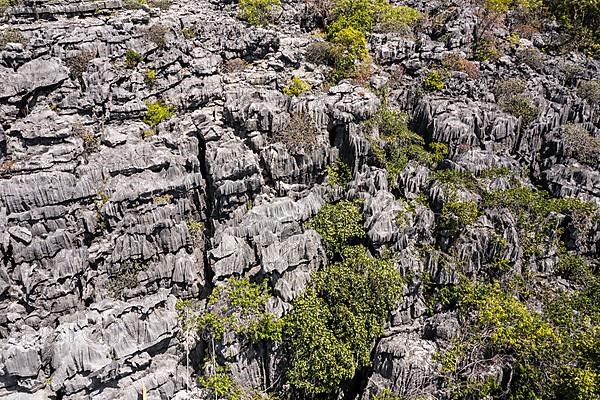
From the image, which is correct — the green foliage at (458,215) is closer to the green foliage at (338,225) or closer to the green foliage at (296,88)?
the green foliage at (338,225)

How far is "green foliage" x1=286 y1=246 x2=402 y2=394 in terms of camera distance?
19203 millimetres

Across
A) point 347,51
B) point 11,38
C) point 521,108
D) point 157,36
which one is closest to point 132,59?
point 157,36

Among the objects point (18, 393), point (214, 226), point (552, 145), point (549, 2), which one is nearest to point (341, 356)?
point (214, 226)

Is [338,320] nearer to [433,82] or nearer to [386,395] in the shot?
[386,395]

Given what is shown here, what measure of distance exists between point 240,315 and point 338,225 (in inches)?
261

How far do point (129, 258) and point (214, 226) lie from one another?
4.56 metres

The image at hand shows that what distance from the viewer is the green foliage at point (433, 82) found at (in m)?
29.9

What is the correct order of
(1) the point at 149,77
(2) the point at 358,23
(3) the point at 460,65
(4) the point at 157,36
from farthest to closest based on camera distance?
(2) the point at 358,23 < (3) the point at 460,65 < (4) the point at 157,36 < (1) the point at 149,77

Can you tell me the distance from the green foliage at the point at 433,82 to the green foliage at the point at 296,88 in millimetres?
8449

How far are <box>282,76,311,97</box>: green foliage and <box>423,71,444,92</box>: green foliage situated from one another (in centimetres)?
845

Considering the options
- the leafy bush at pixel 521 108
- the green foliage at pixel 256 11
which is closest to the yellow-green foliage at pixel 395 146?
the leafy bush at pixel 521 108

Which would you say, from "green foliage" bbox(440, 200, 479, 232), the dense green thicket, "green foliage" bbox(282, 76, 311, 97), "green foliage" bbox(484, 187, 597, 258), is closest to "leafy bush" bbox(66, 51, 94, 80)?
"green foliage" bbox(282, 76, 311, 97)

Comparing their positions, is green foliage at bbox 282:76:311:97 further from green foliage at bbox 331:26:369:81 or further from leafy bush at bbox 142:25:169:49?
leafy bush at bbox 142:25:169:49

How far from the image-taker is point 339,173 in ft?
84.0
